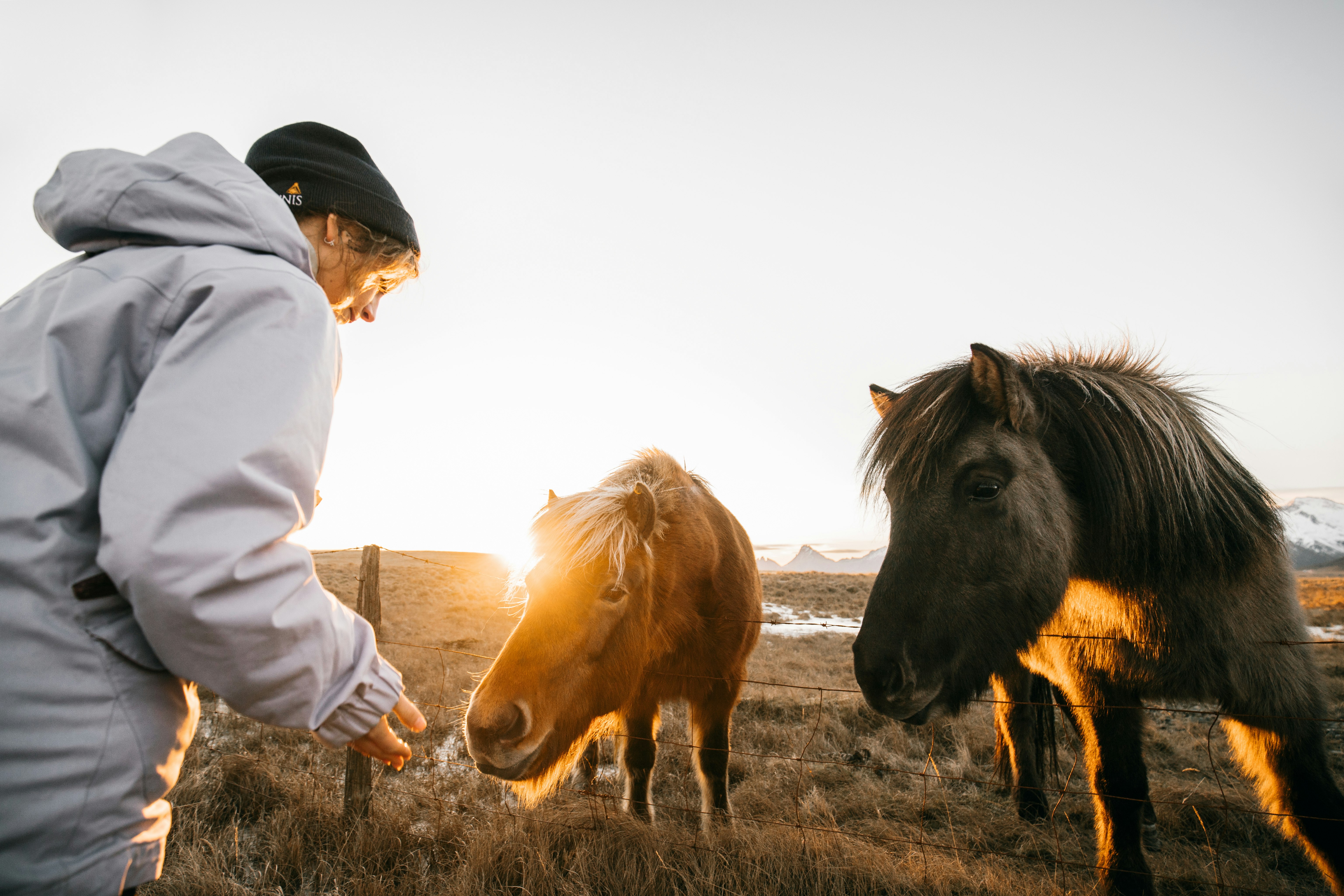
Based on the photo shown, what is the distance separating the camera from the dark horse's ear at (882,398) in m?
3.43

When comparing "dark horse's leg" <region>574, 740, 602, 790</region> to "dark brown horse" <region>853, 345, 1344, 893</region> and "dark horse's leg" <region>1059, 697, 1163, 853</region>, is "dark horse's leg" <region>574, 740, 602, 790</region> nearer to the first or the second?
"dark brown horse" <region>853, 345, 1344, 893</region>

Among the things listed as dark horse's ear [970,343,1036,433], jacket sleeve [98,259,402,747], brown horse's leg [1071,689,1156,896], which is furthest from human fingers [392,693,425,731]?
brown horse's leg [1071,689,1156,896]

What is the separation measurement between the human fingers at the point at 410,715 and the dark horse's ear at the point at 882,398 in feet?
9.22

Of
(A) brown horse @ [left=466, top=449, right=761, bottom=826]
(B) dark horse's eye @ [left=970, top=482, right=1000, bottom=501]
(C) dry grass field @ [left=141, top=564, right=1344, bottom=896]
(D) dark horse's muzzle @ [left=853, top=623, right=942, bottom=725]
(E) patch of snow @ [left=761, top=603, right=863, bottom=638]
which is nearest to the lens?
(D) dark horse's muzzle @ [left=853, top=623, right=942, bottom=725]

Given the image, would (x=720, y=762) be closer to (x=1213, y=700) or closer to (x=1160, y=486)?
(x=1213, y=700)

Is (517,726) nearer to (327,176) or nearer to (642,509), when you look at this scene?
(642,509)

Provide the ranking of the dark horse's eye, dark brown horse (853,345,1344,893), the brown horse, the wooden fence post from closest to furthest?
dark brown horse (853,345,1344,893) → the dark horse's eye → the brown horse → the wooden fence post

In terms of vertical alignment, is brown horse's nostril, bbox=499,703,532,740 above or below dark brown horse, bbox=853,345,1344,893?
below

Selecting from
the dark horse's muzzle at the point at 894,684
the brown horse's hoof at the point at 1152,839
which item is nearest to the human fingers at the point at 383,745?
the dark horse's muzzle at the point at 894,684

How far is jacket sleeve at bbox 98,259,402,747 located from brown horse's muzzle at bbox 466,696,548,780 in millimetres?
1406

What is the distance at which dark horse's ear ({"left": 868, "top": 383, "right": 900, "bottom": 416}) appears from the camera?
135 inches

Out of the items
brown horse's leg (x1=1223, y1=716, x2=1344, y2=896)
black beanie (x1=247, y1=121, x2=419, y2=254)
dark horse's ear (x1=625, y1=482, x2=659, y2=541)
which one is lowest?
brown horse's leg (x1=1223, y1=716, x2=1344, y2=896)

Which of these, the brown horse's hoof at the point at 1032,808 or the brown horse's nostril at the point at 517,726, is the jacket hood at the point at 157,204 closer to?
the brown horse's nostril at the point at 517,726

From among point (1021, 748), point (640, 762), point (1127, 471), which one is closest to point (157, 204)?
point (1127, 471)
